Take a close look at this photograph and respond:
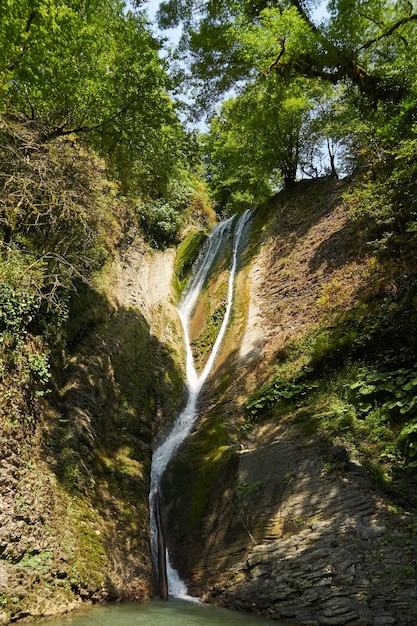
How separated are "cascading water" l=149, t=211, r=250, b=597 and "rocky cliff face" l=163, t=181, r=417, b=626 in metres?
0.31

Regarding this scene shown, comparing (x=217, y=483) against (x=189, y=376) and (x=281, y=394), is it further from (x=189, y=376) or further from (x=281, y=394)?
(x=189, y=376)

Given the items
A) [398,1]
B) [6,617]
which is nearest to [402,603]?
[6,617]

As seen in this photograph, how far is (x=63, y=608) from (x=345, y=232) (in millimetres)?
12036

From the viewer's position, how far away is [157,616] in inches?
230

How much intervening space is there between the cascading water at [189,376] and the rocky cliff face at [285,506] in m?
0.31

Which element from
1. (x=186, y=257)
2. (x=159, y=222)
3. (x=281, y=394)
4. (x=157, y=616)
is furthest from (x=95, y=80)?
(x=186, y=257)

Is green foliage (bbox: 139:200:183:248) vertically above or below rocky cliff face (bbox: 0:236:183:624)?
above

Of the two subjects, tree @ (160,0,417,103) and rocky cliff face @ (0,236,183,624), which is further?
tree @ (160,0,417,103)

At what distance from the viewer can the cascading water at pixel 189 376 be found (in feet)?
27.2

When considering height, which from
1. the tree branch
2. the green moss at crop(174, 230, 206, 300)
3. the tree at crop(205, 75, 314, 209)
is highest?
the tree at crop(205, 75, 314, 209)

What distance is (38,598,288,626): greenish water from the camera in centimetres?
538

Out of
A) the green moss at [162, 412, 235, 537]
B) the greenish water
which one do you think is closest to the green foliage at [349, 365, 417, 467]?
the green moss at [162, 412, 235, 537]

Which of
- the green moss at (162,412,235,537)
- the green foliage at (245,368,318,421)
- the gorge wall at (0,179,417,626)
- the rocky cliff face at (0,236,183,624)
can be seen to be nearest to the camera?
the gorge wall at (0,179,417,626)

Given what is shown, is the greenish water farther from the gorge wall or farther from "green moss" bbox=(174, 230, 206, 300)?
"green moss" bbox=(174, 230, 206, 300)
